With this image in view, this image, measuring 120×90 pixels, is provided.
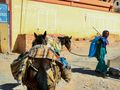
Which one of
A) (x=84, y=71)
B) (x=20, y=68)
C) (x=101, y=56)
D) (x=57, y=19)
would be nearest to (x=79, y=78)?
(x=101, y=56)

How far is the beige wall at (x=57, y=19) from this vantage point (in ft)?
56.8

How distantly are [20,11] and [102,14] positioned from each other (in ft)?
22.2

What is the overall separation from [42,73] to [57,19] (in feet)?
44.2

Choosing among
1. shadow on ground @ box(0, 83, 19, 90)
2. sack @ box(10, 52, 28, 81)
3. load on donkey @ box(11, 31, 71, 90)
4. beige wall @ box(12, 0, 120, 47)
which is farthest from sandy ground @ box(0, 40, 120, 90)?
load on donkey @ box(11, 31, 71, 90)

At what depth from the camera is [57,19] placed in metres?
19.2

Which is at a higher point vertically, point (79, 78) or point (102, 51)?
point (102, 51)

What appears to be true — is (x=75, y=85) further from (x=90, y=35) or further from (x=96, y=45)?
(x=90, y=35)

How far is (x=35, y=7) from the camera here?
18.0 m

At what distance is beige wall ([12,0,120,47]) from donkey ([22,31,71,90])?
11.0m

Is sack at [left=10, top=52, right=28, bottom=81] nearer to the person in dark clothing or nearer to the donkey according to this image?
the donkey

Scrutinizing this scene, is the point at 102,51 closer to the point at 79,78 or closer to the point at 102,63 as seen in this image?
the point at 102,63

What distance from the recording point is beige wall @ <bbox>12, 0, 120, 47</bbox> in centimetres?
1731

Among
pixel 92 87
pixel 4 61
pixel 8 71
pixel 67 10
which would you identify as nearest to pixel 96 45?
pixel 92 87

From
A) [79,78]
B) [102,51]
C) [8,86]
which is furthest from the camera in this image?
[102,51]
